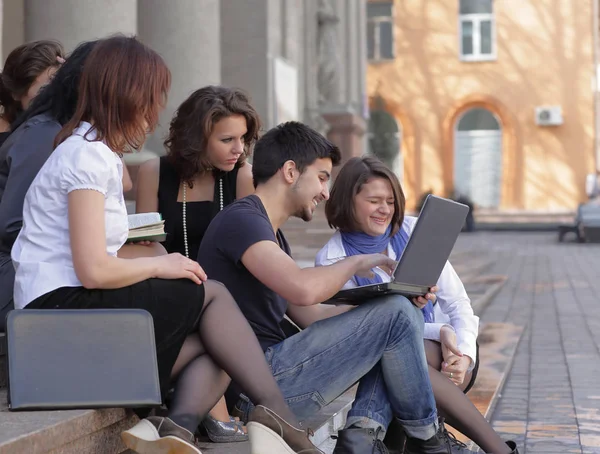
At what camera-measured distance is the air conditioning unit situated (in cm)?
3017

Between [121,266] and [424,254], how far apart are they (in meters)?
0.98

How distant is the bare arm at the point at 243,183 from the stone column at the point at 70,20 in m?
2.37

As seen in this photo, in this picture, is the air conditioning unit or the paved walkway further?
the air conditioning unit

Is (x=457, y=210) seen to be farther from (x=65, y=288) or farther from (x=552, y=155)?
(x=552, y=155)

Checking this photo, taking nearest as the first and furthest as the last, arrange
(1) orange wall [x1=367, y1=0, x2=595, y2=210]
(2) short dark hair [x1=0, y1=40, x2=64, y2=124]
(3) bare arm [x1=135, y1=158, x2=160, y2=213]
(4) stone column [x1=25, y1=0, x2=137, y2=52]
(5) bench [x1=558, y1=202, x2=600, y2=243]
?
(2) short dark hair [x1=0, y1=40, x2=64, y2=124] < (3) bare arm [x1=135, y1=158, x2=160, y2=213] < (4) stone column [x1=25, y1=0, x2=137, y2=52] < (5) bench [x1=558, y1=202, x2=600, y2=243] < (1) orange wall [x1=367, y1=0, x2=595, y2=210]

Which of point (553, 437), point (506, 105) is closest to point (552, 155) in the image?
point (506, 105)

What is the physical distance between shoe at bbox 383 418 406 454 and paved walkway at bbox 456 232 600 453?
1.01 meters

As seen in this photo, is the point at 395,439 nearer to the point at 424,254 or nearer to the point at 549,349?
the point at 424,254

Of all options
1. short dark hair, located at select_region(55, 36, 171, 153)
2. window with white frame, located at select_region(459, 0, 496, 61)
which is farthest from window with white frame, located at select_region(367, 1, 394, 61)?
short dark hair, located at select_region(55, 36, 171, 153)

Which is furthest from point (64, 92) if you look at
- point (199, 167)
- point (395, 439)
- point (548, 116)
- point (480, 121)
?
point (480, 121)

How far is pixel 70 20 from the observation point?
637cm

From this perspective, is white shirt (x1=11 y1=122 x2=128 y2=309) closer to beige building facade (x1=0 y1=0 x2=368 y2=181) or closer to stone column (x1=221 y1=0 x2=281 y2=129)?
beige building facade (x1=0 y1=0 x2=368 y2=181)

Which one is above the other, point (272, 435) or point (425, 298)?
point (425, 298)

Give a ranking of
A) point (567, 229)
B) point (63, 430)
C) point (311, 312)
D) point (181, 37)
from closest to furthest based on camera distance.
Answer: point (63, 430), point (311, 312), point (181, 37), point (567, 229)
